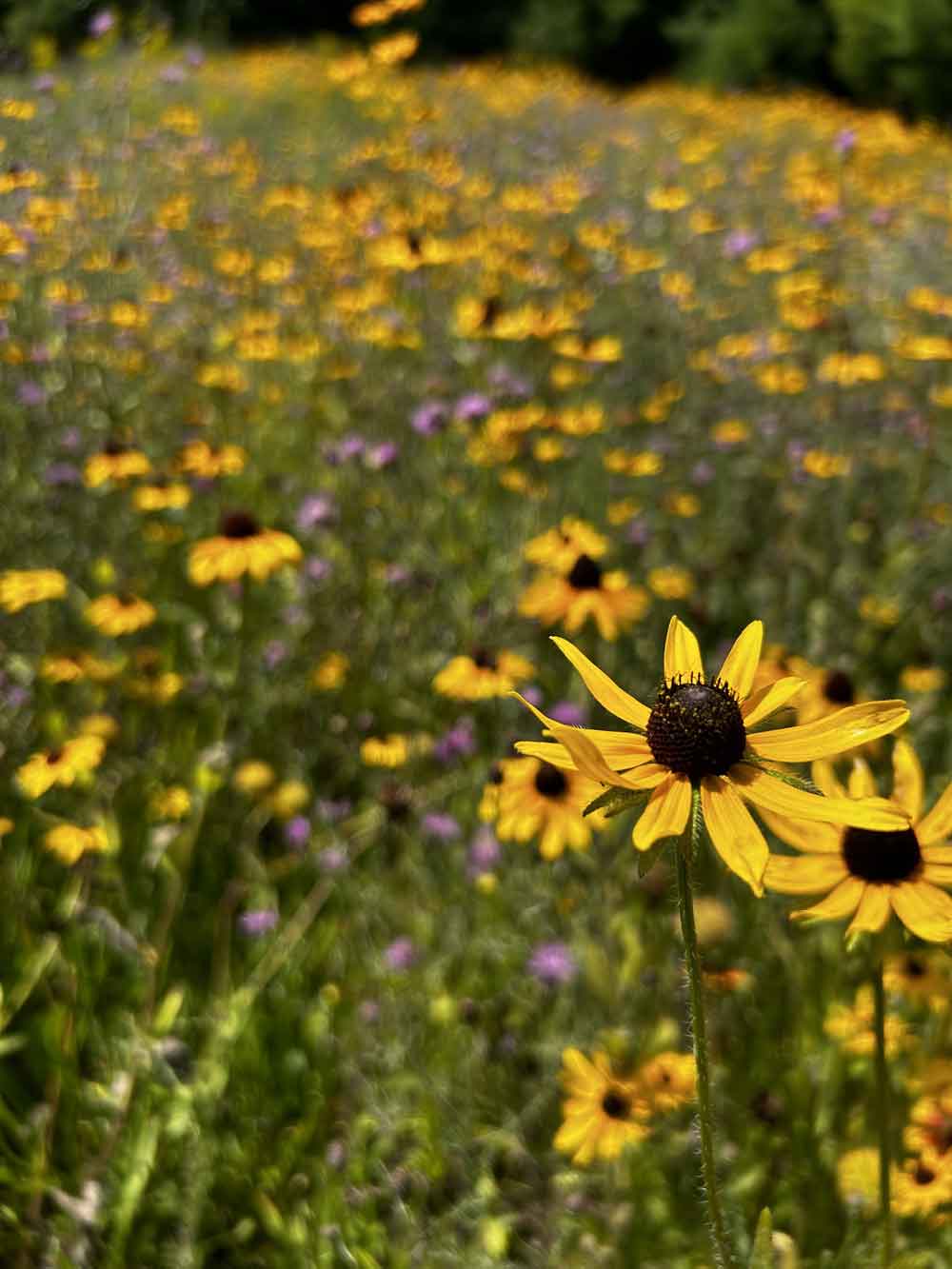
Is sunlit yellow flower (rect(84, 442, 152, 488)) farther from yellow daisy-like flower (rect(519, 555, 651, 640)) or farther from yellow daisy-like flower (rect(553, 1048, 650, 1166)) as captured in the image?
yellow daisy-like flower (rect(553, 1048, 650, 1166))

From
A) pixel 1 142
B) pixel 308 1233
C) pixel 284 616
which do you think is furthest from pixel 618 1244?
pixel 1 142

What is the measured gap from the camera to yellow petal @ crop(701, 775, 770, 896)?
81cm

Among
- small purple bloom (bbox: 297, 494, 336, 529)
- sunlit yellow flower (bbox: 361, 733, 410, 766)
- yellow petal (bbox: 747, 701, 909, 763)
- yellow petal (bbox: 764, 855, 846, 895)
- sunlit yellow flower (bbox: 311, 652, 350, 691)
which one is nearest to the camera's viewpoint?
yellow petal (bbox: 747, 701, 909, 763)

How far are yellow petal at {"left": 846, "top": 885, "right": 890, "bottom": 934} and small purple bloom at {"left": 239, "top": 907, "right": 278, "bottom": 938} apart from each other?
48.1 inches

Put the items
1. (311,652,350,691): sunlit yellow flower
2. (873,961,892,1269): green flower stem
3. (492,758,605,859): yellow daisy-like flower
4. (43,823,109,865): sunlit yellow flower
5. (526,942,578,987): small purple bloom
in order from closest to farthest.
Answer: (873,961,892,1269): green flower stem < (492,758,605,859): yellow daisy-like flower < (43,823,109,865): sunlit yellow flower < (526,942,578,987): small purple bloom < (311,652,350,691): sunlit yellow flower

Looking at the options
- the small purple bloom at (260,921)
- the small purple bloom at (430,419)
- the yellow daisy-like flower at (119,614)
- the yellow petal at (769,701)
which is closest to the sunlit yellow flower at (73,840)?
the small purple bloom at (260,921)

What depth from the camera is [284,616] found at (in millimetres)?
2777

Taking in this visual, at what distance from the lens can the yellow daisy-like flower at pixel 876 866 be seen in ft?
3.40

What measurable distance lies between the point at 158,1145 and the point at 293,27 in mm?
17955

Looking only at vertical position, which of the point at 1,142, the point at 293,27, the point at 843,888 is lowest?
the point at 293,27

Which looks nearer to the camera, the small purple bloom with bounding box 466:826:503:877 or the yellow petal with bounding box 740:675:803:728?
the yellow petal with bounding box 740:675:803:728

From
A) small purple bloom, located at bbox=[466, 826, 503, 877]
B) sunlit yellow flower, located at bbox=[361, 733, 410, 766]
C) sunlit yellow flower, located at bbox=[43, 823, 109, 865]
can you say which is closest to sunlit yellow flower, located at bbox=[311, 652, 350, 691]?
sunlit yellow flower, located at bbox=[361, 733, 410, 766]

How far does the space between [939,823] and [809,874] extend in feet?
0.48

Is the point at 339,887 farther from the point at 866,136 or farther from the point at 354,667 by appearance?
the point at 866,136
